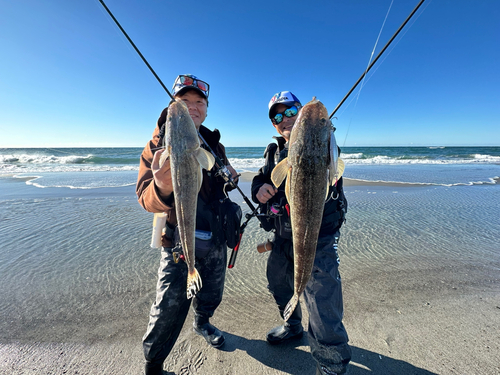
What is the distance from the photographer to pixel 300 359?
295 centimetres

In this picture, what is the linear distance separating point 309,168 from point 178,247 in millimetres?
1774

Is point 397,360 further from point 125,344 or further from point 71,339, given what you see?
point 71,339

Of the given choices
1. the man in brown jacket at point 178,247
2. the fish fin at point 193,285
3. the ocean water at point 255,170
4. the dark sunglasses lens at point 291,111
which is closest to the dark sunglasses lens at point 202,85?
the man in brown jacket at point 178,247

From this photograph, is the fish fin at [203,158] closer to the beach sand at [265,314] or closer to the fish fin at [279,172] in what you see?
the fish fin at [279,172]

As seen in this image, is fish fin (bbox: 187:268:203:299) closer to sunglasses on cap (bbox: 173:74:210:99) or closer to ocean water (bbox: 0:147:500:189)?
sunglasses on cap (bbox: 173:74:210:99)

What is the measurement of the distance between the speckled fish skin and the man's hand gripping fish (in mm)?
792

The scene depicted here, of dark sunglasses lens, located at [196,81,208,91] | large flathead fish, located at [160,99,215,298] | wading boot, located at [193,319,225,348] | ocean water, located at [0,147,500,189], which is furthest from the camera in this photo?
ocean water, located at [0,147,500,189]

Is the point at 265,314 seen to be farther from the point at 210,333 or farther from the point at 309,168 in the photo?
the point at 309,168

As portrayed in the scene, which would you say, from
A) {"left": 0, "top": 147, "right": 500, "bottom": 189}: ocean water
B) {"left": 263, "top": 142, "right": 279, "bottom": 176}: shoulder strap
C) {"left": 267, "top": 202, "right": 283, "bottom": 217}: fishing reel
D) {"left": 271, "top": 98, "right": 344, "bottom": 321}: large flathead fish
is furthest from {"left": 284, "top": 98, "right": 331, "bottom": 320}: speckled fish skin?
{"left": 0, "top": 147, "right": 500, "bottom": 189}: ocean water

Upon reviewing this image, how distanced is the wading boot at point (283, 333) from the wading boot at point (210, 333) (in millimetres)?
637

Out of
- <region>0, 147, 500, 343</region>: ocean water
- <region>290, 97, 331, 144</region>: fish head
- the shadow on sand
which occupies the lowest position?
the shadow on sand

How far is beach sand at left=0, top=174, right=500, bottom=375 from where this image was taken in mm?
2838

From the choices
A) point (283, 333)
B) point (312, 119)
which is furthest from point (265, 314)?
point (312, 119)

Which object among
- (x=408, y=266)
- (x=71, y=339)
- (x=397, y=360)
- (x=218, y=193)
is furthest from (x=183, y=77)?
(x=408, y=266)
